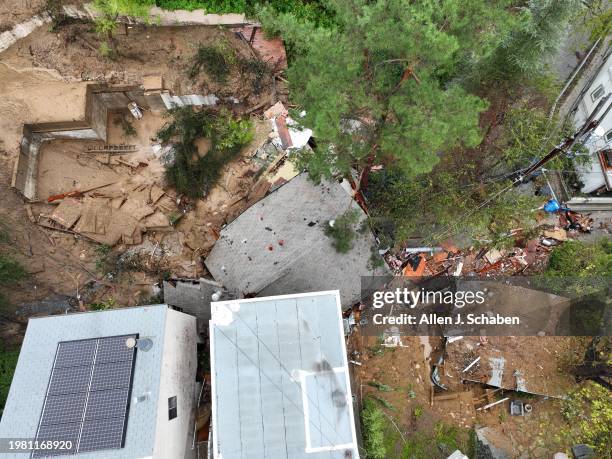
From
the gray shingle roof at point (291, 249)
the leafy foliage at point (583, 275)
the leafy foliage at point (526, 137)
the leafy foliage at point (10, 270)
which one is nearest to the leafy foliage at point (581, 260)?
the leafy foliage at point (583, 275)

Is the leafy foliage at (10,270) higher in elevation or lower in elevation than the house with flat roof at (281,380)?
higher

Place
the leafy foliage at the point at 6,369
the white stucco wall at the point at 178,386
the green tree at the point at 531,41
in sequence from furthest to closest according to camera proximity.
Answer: the leafy foliage at the point at 6,369 < the green tree at the point at 531,41 < the white stucco wall at the point at 178,386

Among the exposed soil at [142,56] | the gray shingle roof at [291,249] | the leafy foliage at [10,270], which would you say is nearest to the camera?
the leafy foliage at [10,270]

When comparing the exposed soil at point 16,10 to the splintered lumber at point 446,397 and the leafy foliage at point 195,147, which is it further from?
the splintered lumber at point 446,397

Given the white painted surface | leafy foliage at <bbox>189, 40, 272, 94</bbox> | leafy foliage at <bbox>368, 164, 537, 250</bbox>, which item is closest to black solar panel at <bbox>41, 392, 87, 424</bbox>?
leafy foliage at <bbox>368, 164, 537, 250</bbox>

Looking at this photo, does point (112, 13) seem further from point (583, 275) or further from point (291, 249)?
point (583, 275)

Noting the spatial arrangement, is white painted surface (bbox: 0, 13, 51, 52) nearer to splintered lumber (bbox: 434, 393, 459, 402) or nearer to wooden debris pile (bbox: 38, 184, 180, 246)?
wooden debris pile (bbox: 38, 184, 180, 246)

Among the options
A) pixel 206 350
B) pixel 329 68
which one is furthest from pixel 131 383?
pixel 329 68

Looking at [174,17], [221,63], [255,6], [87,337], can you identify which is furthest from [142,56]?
[87,337]
